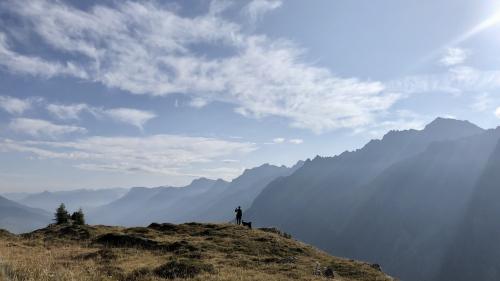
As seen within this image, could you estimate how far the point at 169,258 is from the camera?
34.2 metres

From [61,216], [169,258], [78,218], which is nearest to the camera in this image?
[169,258]

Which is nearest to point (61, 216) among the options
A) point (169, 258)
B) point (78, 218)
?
point (78, 218)

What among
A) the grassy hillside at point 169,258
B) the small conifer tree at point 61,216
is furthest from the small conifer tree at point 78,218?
the grassy hillside at point 169,258

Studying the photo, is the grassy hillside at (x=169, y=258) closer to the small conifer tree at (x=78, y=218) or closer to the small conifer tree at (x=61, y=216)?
the small conifer tree at (x=78, y=218)

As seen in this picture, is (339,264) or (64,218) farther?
(64,218)

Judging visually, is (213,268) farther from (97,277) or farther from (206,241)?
(206,241)

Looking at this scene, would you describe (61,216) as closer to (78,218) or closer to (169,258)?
(78,218)

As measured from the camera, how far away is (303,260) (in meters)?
37.2

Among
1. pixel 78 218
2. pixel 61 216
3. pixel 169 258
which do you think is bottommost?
pixel 169 258

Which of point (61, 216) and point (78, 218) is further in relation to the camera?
point (61, 216)

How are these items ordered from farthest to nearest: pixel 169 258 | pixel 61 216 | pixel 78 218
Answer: pixel 61 216
pixel 78 218
pixel 169 258

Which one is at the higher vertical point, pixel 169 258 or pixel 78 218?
pixel 78 218

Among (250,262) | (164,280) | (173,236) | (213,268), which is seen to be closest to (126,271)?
(164,280)

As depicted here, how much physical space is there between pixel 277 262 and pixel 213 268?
28.1 feet
